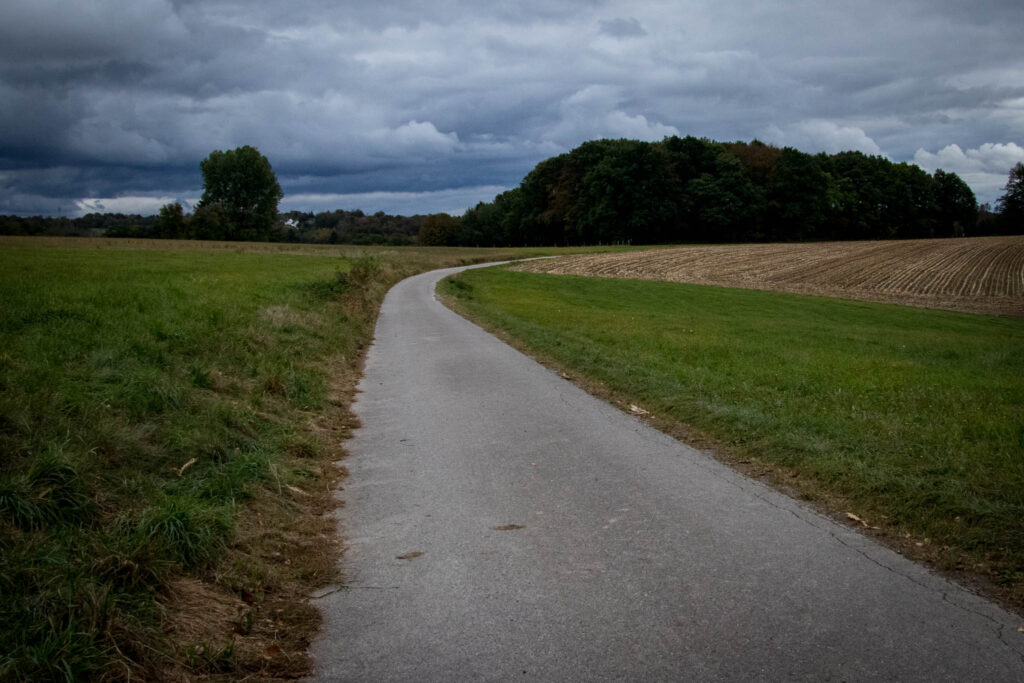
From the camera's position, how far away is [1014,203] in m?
97.3

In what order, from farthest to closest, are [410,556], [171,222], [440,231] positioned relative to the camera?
[440,231], [171,222], [410,556]

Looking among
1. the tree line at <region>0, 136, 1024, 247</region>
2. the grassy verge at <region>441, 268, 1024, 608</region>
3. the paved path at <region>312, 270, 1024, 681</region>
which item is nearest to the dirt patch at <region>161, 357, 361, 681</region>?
the paved path at <region>312, 270, 1024, 681</region>

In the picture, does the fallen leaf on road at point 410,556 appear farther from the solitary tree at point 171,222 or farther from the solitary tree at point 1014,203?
the solitary tree at point 1014,203

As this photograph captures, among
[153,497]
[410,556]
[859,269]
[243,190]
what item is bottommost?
[410,556]

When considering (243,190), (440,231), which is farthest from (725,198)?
(243,190)

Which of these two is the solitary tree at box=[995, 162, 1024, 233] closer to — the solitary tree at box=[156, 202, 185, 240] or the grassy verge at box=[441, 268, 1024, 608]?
the grassy verge at box=[441, 268, 1024, 608]

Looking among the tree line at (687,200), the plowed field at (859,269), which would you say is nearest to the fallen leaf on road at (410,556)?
the plowed field at (859,269)

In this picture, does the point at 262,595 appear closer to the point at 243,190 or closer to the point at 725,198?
the point at 725,198

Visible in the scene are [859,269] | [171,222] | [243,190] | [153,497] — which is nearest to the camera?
[153,497]

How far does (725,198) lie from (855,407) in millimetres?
88165

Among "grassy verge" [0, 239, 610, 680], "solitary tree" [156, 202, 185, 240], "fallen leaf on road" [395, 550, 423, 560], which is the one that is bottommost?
"fallen leaf on road" [395, 550, 423, 560]

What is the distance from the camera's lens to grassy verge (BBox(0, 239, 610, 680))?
3250 mm

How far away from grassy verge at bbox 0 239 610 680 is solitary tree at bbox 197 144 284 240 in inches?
4192

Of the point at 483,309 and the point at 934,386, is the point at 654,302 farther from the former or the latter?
the point at 934,386
